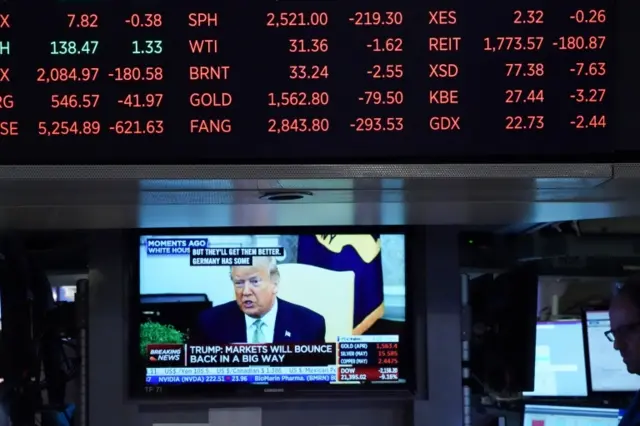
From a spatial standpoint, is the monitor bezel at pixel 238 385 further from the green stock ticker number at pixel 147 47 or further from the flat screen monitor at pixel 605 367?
the green stock ticker number at pixel 147 47

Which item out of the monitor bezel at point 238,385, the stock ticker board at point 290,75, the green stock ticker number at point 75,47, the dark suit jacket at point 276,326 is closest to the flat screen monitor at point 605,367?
the monitor bezel at point 238,385

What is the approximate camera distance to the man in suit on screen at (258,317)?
9.99 ft

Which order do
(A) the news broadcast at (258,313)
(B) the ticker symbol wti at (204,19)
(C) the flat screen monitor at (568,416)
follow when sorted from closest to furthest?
1. (B) the ticker symbol wti at (204,19)
2. (A) the news broadcast at (258,313)
3. (C) the flat screen monitor at (568,416)

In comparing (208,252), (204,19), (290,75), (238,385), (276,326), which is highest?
(204,19)

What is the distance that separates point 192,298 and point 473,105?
1.84 meters

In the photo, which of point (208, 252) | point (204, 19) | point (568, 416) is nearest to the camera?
point (204, 19)

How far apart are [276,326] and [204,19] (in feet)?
5.84

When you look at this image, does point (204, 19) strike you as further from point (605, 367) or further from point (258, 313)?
point (605, 367)

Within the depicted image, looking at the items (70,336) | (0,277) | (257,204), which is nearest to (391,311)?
(257,204)

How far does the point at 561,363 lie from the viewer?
3.50 meters

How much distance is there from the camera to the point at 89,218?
8.38ft

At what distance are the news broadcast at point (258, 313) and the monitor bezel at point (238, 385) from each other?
0.07 ft

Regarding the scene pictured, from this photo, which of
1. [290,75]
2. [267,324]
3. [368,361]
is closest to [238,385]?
[267,324]

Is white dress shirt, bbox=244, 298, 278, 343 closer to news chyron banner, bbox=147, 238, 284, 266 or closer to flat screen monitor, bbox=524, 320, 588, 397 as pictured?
news chyron banner, bbox=147, 238, 284, 266
